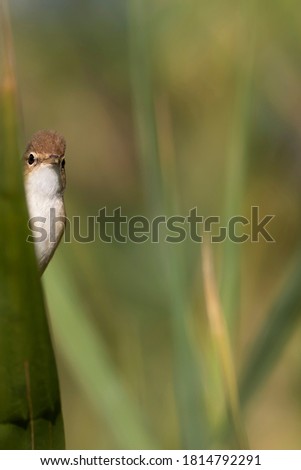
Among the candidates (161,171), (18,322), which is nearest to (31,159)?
(161,171)

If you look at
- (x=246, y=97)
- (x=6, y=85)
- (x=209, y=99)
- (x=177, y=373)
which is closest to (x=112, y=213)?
(x=209, y=99)

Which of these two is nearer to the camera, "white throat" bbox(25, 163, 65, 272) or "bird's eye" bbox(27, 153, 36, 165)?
"white throat" bbox(25, 163, 65, 272)

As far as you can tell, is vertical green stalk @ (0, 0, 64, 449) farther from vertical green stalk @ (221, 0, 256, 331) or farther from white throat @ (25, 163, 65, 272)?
white throat @ (25, 163, 65, 272)

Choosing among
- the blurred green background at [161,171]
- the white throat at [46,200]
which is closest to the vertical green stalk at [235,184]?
the blurred green background at [161,171]

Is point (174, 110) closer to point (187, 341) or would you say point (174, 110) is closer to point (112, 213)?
point (112, 213)

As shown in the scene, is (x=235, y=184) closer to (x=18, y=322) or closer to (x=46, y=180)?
(x=18, y=322)

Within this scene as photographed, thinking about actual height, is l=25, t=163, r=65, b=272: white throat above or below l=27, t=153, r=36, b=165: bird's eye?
below

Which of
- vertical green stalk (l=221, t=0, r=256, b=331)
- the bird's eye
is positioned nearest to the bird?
the bird's eye
